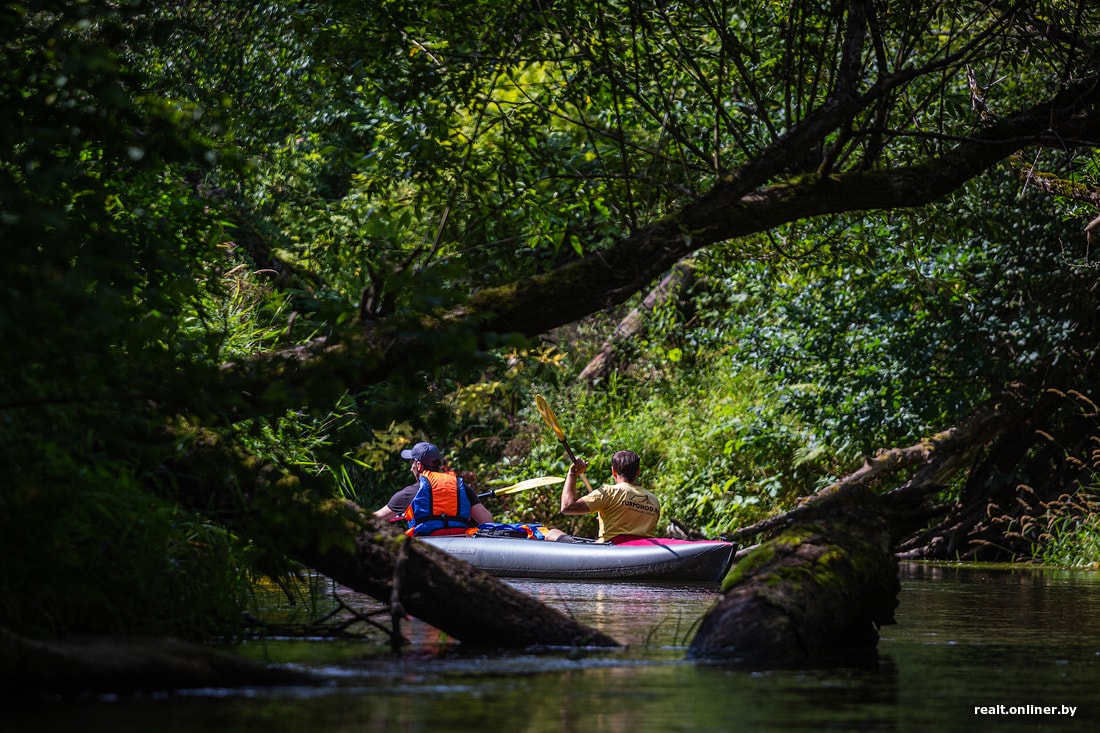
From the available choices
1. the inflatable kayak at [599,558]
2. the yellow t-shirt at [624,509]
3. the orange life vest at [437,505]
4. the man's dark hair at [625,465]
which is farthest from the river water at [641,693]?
the orange life vest at [437,505]

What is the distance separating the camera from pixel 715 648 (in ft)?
18.1

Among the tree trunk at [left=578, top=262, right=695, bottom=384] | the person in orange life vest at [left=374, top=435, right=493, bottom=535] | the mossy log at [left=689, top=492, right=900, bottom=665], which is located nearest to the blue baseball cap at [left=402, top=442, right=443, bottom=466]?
the person in orange life vest at [left=374, top=435, right=493, bottom=535]

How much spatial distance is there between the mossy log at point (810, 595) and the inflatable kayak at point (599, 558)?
4506 millimetres

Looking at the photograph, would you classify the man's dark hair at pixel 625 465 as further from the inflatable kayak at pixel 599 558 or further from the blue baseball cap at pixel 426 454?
the blue baseball cap at pixel 426 454

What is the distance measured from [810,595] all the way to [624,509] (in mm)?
5921

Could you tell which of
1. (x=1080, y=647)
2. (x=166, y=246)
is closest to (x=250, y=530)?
(x=166, y=246)

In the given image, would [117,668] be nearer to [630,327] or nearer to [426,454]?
[426,454]

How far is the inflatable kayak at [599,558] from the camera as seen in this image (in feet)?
35.8

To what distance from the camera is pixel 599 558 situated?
1114cm

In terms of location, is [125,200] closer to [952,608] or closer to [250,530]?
[250,530]

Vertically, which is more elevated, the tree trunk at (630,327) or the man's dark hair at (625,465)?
the tree trunk at (630,327)

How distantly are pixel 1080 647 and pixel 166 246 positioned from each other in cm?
434

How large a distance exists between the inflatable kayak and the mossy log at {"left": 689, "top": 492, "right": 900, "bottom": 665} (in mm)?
4506

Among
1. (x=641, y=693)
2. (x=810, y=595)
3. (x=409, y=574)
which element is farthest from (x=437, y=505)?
(x=641, y=693)
